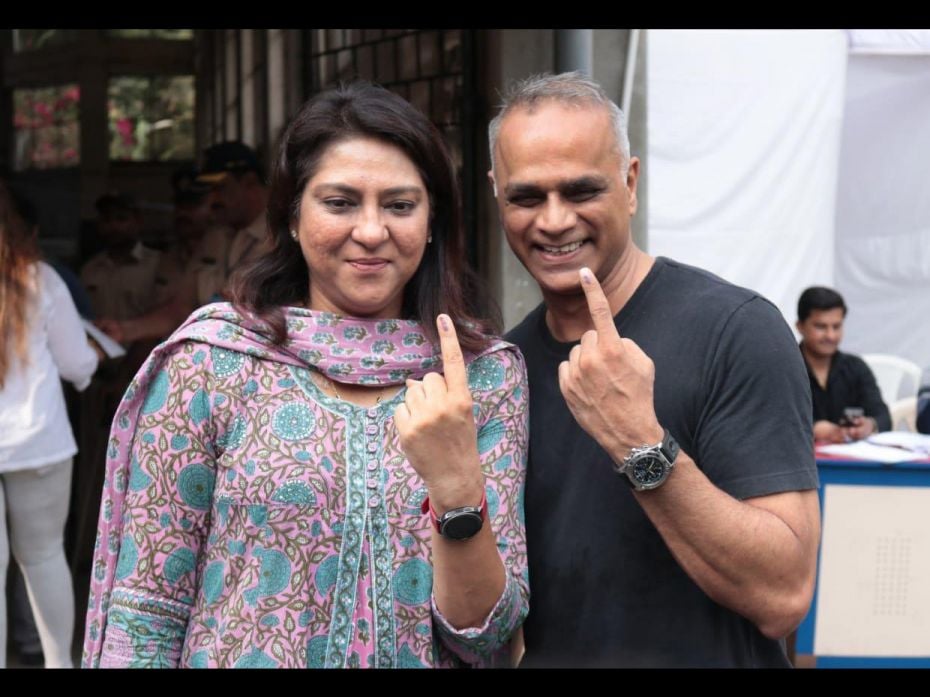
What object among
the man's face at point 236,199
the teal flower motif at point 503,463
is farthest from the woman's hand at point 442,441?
the man's face at point 236,199

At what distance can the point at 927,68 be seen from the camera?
5.82 m

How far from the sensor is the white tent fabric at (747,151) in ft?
17.0

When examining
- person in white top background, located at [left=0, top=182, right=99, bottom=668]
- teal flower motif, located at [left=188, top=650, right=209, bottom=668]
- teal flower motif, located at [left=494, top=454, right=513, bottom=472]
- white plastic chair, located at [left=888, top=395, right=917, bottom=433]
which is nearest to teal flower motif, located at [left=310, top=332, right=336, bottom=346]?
teal flower motif, located at [left=494, top=454, right=513, bottom=472]

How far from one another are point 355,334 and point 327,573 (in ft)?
1.41

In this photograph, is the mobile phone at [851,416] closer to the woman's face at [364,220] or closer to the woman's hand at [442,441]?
the woman's face at [364,220]

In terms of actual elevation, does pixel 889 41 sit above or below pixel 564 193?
above

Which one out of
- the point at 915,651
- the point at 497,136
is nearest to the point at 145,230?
the point at 915,651

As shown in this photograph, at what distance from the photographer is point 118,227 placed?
6.41m

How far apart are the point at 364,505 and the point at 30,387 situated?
9.50 ft

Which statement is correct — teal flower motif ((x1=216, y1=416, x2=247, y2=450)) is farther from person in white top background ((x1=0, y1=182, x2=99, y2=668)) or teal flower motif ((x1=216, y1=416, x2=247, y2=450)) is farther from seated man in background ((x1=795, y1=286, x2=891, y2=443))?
seated man in background ((x1=795, y1=286, x2=891, y2=443))

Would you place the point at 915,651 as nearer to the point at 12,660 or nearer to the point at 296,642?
the point at 296,642

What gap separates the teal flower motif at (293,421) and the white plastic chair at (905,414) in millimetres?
4610

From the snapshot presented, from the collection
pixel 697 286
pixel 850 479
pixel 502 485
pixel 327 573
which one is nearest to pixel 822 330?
pixel 850 479

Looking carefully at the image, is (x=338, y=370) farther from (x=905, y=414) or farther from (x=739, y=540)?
(x=905, y=414)
